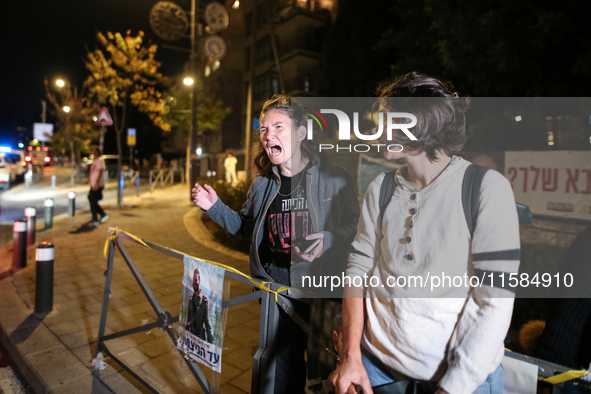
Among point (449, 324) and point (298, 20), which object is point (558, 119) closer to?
point (449, 324)

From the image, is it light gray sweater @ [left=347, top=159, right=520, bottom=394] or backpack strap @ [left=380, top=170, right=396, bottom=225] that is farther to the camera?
backpack strap @ [left=380, top=170, right=396, bottom=225]

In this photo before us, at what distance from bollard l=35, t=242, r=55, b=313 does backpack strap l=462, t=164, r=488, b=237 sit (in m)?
4.60

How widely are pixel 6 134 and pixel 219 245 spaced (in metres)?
100

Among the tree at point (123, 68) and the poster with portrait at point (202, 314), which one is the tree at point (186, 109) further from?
the poster with portrait at point (202, 314)

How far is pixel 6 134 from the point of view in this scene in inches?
3317

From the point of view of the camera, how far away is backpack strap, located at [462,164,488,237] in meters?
1.23

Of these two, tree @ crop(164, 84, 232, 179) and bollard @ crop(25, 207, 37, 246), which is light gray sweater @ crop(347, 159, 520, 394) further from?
tree @ crop(164, 84, 232, 179)

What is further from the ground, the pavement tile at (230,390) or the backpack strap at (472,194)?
the backpack strap at (472,194)

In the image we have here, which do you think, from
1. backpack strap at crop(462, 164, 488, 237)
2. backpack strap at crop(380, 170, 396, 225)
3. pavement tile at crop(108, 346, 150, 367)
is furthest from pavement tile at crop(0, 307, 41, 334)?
backpack strap at crop(462, 164, 488, 237)

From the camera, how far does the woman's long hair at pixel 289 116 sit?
2.20 meters

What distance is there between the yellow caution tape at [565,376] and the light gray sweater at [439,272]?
237 millimetres

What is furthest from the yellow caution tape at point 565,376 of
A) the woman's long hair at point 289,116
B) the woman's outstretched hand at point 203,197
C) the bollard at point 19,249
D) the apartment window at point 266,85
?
the apartment window at point 266,85

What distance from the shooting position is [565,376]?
50.4 inches

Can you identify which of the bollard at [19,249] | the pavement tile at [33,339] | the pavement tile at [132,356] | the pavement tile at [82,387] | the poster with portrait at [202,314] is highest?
the poster with portrait at [202,314]
